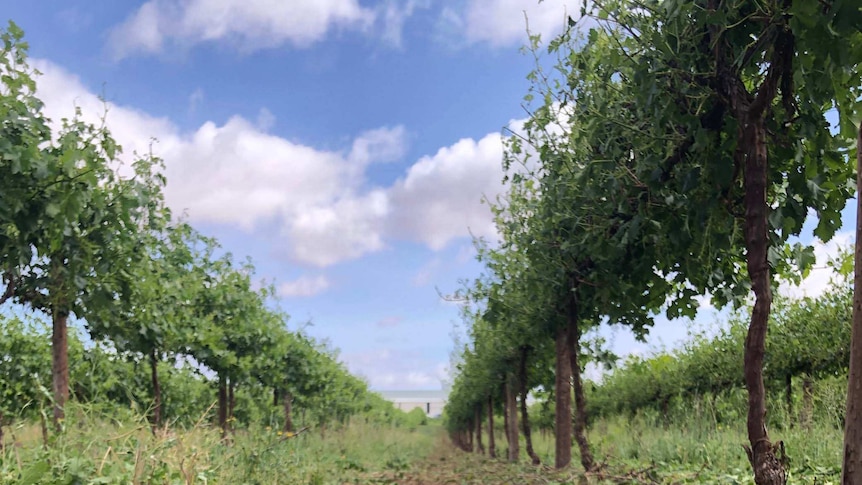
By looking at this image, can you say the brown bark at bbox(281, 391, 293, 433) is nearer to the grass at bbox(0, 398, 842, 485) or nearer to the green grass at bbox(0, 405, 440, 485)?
the grass at bbox(0, 398, 842, 485)

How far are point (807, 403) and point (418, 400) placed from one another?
101934mm

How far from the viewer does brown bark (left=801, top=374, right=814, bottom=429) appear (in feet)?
32.9

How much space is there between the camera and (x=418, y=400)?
110125 millimetres

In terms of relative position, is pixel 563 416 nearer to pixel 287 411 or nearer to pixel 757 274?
pixel 757 274

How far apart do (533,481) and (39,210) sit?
Answer: 21.2ft

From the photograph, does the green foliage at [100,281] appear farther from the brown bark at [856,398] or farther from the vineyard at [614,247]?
the brown bark at [856,398]

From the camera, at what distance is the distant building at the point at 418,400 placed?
346 feet

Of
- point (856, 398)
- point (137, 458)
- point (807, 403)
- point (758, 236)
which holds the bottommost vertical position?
point (807, 403)

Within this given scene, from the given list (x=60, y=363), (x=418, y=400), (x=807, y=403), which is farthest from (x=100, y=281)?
(x=418, y=400)

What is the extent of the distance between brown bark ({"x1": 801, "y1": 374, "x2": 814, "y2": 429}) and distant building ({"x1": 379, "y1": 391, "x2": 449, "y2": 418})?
305ft

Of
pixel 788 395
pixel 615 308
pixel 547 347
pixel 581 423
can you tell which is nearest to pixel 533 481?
pixel 581 423

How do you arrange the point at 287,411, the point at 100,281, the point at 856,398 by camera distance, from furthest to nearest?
the point at 287,411
the point at 100,281
the point at 856,398

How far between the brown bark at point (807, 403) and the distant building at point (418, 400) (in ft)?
305

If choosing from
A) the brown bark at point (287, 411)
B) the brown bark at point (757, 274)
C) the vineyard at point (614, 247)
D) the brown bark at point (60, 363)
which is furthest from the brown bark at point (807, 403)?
the brown bark at point (287, 411)
